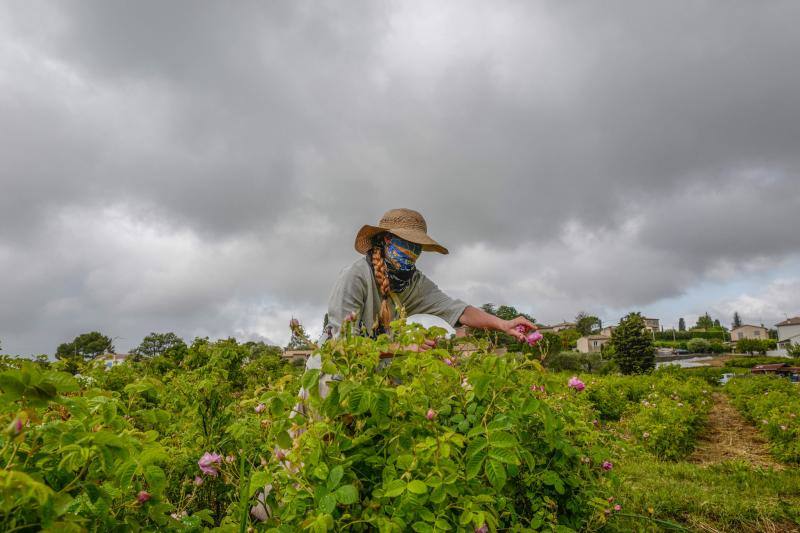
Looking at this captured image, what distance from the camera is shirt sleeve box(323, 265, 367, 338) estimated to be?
2.36 metres

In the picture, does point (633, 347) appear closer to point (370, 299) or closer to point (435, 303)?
point (435, 303)

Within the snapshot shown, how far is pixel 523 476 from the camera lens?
190 centimetres

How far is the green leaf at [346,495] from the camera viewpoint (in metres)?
1.15

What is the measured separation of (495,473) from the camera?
48.3 inches

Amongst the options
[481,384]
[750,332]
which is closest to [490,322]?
[481,384]

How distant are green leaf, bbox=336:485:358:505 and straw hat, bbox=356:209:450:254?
1665 millimetres

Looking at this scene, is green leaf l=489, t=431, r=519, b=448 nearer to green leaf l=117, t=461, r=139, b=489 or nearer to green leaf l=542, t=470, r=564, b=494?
green leaf l=542, t=470, r=564, b=494

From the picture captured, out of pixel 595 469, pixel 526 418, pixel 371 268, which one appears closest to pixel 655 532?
pixel 595 469

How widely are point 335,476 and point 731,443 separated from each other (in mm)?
8552

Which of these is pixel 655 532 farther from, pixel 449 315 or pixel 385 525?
pixel 385 525

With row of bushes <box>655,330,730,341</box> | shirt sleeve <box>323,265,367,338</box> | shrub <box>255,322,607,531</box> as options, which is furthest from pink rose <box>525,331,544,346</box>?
row of bushes <box>655,330,730,341</box>

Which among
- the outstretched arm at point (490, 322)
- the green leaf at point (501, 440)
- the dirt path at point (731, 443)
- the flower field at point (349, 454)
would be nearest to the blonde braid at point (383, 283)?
the outstretched arm at point (490, 322)

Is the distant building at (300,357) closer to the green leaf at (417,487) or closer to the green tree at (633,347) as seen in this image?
the green leaf at (417,487)

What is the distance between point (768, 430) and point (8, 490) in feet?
30.2
